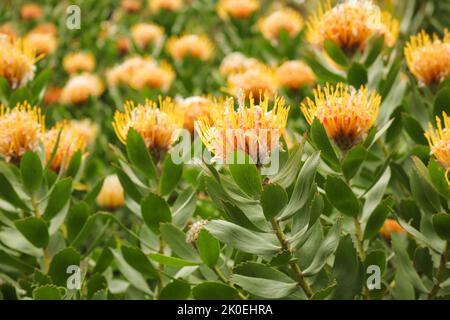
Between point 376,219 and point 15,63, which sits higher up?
point 15,63

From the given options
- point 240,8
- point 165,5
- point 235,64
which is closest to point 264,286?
point 235,64

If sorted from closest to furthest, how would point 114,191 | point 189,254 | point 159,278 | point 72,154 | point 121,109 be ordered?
1. point 189,254
2. point 159,278
3. point 72,154
4. point 114,191
5. point 121,109

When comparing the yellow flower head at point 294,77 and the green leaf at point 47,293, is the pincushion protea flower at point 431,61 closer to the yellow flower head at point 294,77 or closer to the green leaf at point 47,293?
the yellow flower head at point 294,77

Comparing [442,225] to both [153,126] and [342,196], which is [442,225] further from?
[153,126]

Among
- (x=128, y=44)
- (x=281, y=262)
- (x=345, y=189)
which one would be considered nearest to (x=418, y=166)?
(x=345, y=189)

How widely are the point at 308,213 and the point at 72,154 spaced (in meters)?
0.53

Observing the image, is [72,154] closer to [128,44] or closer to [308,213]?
[308,213]

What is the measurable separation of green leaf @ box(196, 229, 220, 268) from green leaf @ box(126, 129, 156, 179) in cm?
20

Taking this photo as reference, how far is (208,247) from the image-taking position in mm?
908

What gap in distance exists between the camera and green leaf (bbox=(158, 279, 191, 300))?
38.7 inches

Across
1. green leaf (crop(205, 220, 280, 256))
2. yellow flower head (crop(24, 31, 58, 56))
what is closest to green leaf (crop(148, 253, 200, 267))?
green leaf (crop(205, 220, 280, 256))

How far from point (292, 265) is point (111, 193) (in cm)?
71

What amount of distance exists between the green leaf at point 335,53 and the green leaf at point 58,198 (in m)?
0.51

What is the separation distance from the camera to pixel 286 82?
4.91 ft
